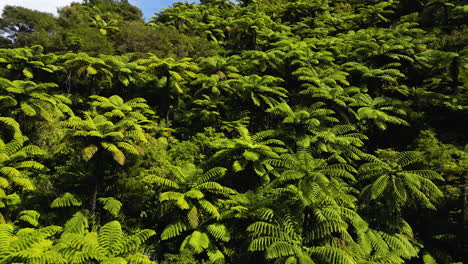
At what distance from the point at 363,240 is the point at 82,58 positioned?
13.6 m

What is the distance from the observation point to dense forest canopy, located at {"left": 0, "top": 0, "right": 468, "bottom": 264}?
24.9ft

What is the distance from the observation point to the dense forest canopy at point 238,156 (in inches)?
299

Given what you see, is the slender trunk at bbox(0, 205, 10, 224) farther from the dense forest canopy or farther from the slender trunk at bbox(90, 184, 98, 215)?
the slender trunk at bbox(90, 184, 98, 215)

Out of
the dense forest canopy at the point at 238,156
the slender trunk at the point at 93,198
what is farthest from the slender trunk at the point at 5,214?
the slender trunk at the point at 93,198

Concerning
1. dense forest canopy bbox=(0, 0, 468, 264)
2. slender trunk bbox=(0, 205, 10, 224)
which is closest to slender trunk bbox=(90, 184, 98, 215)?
dense forest canopy bbox=(0, 0, 468, 264)

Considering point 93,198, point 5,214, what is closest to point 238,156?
point 93,198

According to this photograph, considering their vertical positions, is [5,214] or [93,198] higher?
[93,198]

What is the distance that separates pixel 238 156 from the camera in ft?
33.1

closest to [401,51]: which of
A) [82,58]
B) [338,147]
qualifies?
[338,147]

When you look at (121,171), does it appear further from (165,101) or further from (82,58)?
(82,58)

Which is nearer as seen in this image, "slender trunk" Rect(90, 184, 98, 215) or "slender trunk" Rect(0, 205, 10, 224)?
"slender trunk" Rect(0, 205, 10, 224)

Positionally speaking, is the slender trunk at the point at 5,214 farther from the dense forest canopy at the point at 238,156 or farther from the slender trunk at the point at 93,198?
the slender trunk at the point at 93,198

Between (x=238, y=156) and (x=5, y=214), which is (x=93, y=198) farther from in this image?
(x=238, y=156)

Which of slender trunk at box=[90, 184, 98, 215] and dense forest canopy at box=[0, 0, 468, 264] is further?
slender trunk at box=[90, 184, 98, 215]
